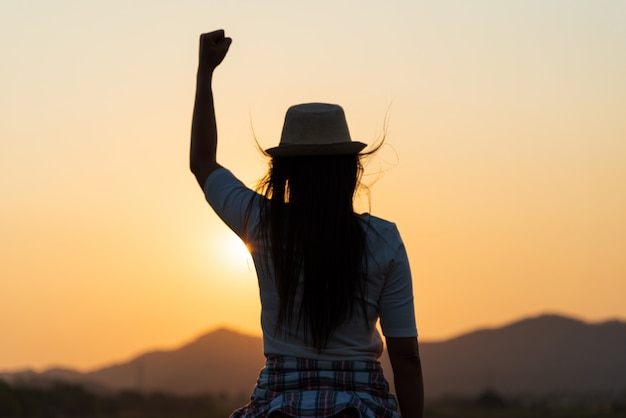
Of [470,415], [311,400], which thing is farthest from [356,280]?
[470,415]

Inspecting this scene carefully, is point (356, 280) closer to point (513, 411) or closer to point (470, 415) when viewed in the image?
point (470, 415)

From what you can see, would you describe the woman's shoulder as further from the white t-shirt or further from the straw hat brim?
the straw hat brim

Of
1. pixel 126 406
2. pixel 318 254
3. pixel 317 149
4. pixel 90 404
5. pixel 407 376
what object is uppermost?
pixel 317 149

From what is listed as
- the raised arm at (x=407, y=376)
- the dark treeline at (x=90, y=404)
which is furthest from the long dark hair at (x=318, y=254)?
the dark treeline at (x=90, y=404)

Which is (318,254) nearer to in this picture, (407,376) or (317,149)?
(317,149)

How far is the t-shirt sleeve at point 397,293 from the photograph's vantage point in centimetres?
456

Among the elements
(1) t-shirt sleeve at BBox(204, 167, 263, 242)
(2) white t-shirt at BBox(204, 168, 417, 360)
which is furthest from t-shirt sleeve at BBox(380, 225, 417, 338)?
(1) t-shirt sleeve at BBox(204, 167, 263, 242)

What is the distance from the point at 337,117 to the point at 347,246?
586 mm

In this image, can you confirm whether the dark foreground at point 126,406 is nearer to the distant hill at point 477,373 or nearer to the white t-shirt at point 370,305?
the white t-shirt at point 370,305

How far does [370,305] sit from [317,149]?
559 mm

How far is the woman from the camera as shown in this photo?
14.7ft

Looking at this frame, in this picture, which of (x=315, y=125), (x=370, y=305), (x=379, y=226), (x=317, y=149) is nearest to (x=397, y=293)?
(x=370, y=305)

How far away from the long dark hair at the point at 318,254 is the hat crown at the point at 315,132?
0.11m

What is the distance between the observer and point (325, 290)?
177 inches
